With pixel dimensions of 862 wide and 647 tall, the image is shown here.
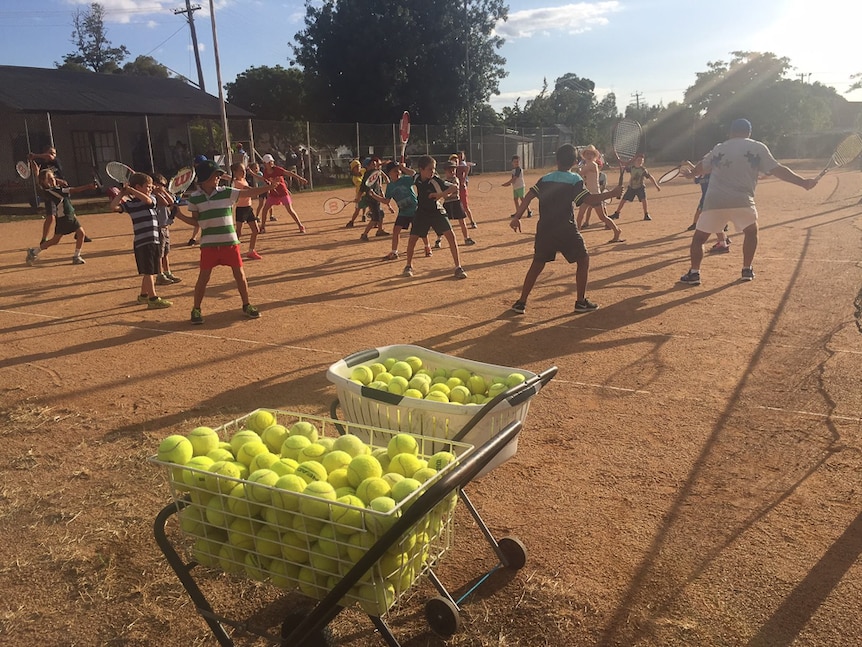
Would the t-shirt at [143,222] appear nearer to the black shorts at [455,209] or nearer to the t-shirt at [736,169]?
the black shorts at [455,209]

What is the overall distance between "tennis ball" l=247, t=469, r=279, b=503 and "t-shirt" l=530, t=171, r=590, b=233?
5.64m

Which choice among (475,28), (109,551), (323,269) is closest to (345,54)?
(475,28)

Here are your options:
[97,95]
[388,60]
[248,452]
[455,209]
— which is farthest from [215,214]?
[388,60]

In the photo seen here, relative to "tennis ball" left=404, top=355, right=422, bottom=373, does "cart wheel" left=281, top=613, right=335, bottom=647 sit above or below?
below

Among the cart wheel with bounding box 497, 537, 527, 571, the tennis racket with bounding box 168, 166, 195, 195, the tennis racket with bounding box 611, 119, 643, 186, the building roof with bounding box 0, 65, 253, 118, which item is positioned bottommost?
the cart wheel with bounding box 497, 537, 527, 571

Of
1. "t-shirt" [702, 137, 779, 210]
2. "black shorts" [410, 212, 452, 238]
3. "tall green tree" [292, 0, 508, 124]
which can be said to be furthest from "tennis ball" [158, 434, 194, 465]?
"tall green tree" [292, 0, 508, 124]

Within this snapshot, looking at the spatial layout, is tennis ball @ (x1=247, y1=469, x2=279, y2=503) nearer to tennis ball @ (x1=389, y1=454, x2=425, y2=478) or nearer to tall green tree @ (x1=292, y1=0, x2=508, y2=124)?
tennis ball @ (x1=389, y1=454, x2=425, y2=478)

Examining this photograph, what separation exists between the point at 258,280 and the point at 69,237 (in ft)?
27.2

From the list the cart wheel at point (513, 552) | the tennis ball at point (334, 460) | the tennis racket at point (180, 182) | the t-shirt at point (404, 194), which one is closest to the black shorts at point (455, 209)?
the t-shirt at point (404, 194)

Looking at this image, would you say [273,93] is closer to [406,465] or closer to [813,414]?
[813,414]

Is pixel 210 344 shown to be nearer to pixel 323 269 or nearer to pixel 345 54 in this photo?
pixel 323 269

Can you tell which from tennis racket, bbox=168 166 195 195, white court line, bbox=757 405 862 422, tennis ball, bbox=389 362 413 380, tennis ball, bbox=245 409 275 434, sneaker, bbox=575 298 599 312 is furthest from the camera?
tennis racket, bbox=168 166 195 195

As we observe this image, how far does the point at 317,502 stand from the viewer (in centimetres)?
213

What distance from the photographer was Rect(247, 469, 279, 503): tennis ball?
7.25 feet
